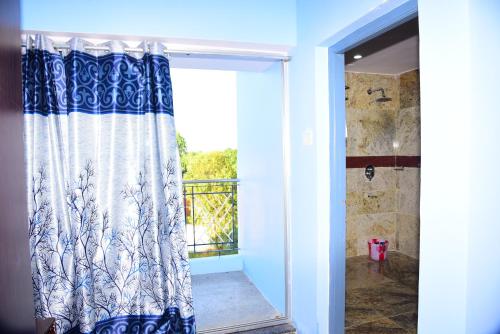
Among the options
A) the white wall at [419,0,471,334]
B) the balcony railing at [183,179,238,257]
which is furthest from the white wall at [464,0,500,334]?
the balcony railing at [183,179,238,257]

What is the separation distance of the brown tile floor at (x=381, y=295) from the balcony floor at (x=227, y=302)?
68cm

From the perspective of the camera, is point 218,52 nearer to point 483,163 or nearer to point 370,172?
point 483,163

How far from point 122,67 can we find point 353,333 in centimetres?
239

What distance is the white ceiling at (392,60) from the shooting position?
9.54ft

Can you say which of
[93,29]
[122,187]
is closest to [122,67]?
[93,29]

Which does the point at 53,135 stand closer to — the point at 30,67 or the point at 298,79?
the point at 30,67

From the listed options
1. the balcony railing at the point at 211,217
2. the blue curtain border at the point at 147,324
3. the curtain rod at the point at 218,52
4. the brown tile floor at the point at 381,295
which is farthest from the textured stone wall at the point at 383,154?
the blue curtain border at the point at 147,324

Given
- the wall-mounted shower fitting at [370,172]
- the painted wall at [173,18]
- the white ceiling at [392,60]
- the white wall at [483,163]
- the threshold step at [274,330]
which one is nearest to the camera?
the white wall at [483,163]

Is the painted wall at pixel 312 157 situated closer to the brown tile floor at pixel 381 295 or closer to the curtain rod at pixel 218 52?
the curtain rod at pixel 218 52

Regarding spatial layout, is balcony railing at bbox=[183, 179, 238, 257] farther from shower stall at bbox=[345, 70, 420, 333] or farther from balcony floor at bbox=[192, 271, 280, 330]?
shower stall at bbox=[345, 70, 420, 333]

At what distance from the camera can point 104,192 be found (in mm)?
1853

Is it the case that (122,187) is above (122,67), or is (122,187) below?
below

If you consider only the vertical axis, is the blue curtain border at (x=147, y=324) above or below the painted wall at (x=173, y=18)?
below

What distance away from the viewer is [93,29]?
1.78 m
